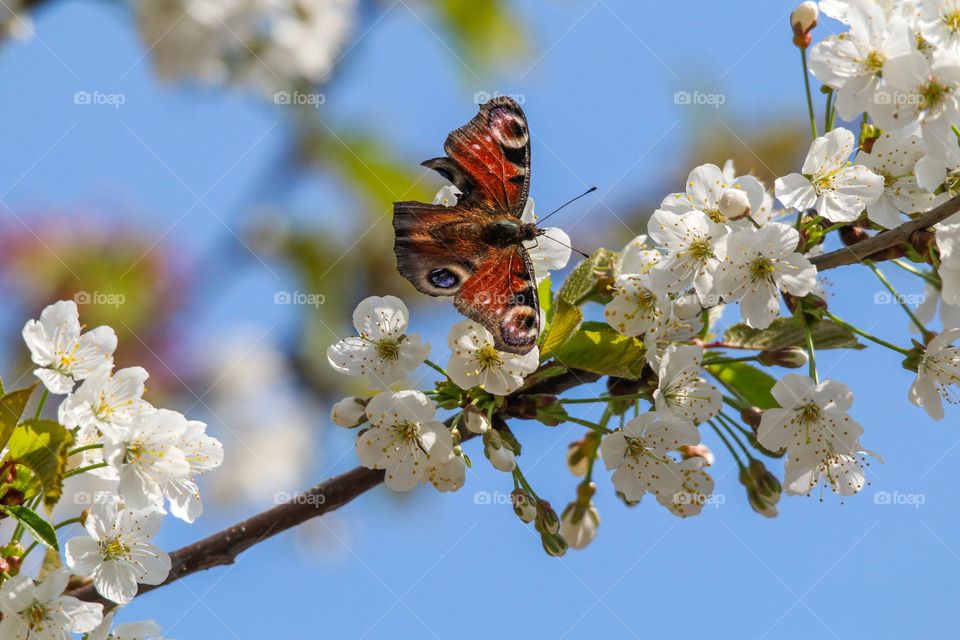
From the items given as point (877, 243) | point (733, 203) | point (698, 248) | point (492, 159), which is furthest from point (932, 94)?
point (492, 159)

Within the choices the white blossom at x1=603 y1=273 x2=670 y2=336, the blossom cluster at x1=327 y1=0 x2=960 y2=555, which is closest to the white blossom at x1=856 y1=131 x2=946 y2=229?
the blossom cluster at x1=327 y1=0 x2=960 y2=555

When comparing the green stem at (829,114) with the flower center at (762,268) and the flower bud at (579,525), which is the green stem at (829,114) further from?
the flower bud at (579,525)

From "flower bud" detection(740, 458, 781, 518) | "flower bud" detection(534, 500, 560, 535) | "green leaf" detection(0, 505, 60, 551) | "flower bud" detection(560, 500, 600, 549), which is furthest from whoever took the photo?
"flower bud" detection(560, 500, 600, 549)

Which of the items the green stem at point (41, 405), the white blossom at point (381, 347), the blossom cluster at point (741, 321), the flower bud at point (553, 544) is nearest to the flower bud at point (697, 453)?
the blossom cluster at point (741, 321)

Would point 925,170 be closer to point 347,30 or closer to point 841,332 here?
point 841,332

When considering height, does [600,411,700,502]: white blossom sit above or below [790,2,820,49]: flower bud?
below

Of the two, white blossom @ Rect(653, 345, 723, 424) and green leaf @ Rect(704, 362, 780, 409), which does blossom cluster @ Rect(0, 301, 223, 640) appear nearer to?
white blossom @ Rect(653, 345, 723, 424)

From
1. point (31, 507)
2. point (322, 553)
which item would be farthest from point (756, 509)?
point (322, 553)
